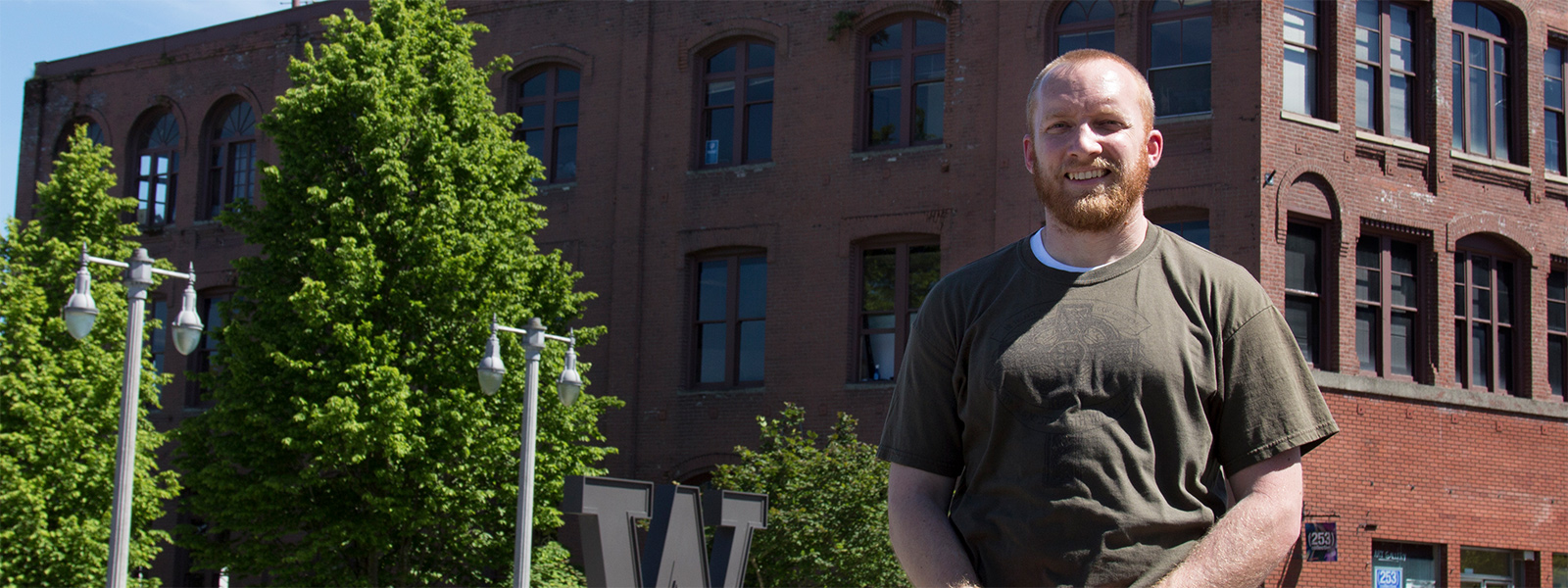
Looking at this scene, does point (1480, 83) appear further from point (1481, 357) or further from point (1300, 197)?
point (1300, 197)

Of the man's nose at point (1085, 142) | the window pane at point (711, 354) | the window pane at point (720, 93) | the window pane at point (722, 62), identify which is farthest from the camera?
the window pane at point (722, 62)

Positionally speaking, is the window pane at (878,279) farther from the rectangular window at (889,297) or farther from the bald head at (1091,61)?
the bald head at (1091,61)

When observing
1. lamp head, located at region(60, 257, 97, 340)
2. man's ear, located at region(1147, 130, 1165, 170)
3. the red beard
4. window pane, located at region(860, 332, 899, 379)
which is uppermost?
window pane, located at region(860, 332, 899, 379)

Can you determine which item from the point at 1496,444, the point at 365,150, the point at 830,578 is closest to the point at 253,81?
the point at 365,150

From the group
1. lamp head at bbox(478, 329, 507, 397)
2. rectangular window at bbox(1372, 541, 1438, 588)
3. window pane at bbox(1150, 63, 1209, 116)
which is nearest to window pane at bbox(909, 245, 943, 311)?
window pane at bbox(1150, 63, 1209, 116)

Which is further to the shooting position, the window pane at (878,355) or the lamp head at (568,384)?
the window pane at (878,355)

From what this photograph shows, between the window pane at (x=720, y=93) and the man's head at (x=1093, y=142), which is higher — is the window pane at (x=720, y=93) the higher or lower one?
the higher one

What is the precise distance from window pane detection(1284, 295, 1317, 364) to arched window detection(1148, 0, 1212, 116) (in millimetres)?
3062

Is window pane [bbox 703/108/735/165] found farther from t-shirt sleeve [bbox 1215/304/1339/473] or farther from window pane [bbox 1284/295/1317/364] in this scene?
t-shirt sleeve [bbox 1215/304/1339/473]

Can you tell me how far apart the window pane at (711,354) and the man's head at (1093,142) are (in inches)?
901

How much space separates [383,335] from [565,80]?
932 centimetres

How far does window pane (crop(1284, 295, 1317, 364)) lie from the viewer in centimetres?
2172

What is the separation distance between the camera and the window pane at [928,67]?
80.1ft

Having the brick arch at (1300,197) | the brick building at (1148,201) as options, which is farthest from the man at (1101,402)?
the brick arch at (1300,197)
